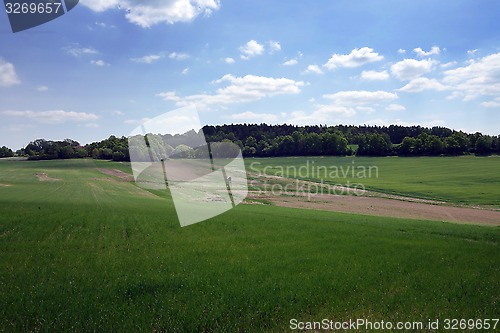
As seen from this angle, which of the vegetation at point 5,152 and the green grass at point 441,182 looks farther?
the vegetation at point 5,152

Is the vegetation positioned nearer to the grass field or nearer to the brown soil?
the brown soil

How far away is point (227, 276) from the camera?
12.3 metres

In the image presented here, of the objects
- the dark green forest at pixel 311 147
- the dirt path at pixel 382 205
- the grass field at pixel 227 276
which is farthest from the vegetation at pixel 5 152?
the grass field at pixel 227 276

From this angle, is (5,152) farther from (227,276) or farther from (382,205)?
(227,276)

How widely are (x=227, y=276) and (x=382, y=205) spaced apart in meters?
36.7

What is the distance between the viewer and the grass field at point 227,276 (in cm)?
927

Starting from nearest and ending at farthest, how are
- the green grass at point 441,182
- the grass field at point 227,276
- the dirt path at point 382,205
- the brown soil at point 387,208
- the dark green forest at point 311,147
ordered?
the grass field at point 227,276 < the brown soil at point 387,208 < the dirt path at point 382,205 < the green grass at point 441,182 < the dark green forest at point 311,147

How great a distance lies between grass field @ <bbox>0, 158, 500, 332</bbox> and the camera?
927 centimetres

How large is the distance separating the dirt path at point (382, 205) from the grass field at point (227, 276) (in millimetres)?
14970

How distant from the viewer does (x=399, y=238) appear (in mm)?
19812

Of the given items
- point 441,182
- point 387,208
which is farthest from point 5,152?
point 441,182

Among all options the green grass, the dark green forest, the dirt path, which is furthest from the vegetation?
the green grass

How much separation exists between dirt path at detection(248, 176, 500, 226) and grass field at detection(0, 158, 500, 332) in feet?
49.1

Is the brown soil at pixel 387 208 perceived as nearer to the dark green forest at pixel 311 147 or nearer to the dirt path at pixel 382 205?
the dirt path at pixel 382 205
